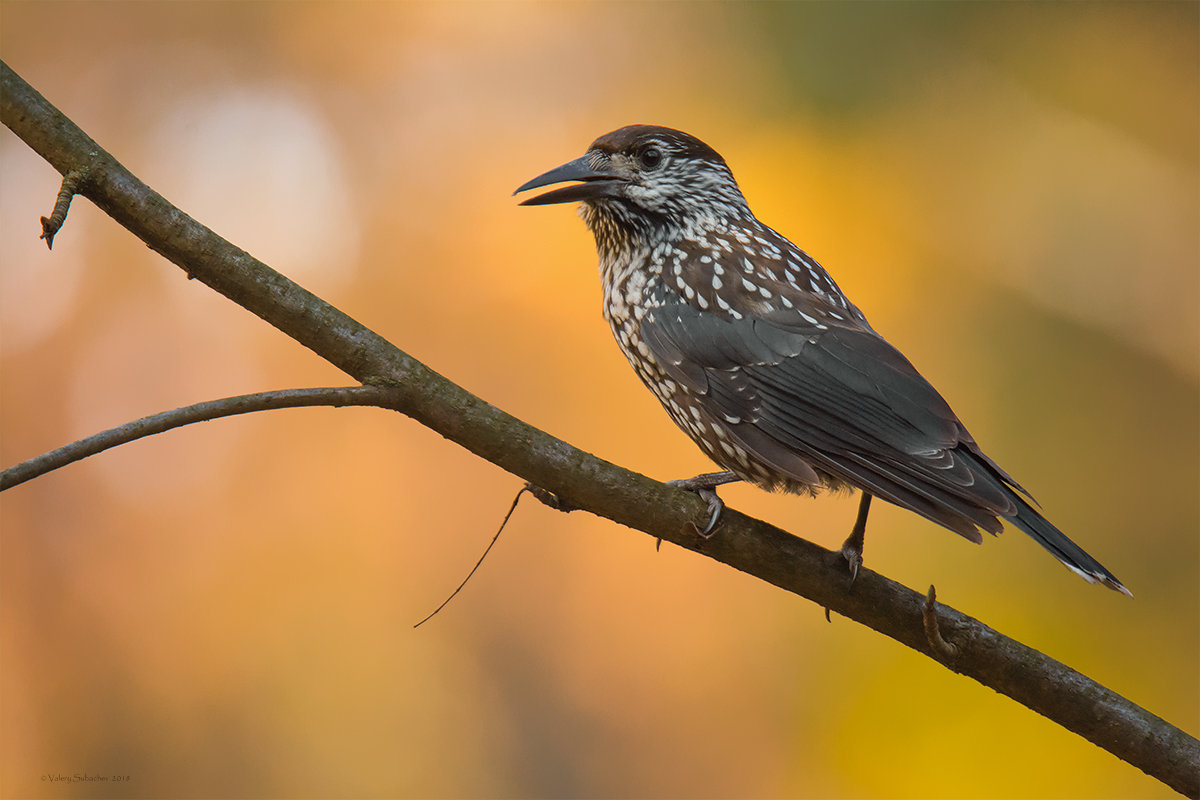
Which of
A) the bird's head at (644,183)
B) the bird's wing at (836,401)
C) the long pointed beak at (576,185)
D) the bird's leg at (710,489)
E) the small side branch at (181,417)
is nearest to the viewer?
the small side branch at (181,417)

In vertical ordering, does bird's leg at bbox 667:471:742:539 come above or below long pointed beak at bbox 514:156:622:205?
below

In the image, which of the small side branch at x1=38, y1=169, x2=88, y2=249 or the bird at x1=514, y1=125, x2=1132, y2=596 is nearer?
the small side branch at x1=38, y1=169, x2=88, y2=249

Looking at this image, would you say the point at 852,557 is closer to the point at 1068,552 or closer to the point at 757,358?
the point at 1068,552

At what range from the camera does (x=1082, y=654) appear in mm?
4723

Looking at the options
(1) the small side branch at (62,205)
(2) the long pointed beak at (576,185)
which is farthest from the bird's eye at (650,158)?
(1) the small side branch at (62,205)

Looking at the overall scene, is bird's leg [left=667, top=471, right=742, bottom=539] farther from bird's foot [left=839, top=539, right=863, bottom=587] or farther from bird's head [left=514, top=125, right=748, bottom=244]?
bird's head [left=514, top=125, right=748, bottom=244]

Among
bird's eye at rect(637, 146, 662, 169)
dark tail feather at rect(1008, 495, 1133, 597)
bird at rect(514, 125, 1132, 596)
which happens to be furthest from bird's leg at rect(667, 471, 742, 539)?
bird's eye at rect(637, 146, 662, 169)

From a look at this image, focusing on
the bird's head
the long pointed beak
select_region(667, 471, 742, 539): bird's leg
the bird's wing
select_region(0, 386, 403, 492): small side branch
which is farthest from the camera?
the bird's head

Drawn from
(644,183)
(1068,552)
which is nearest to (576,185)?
(644,183)

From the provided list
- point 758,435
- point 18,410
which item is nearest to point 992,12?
point 758,435

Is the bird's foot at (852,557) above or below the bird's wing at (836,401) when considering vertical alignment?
below

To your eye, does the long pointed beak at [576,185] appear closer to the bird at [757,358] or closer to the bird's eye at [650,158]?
the bird at [757,358]

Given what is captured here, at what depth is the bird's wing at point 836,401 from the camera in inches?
94.7

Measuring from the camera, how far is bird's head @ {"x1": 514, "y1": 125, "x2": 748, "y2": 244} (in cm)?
305
